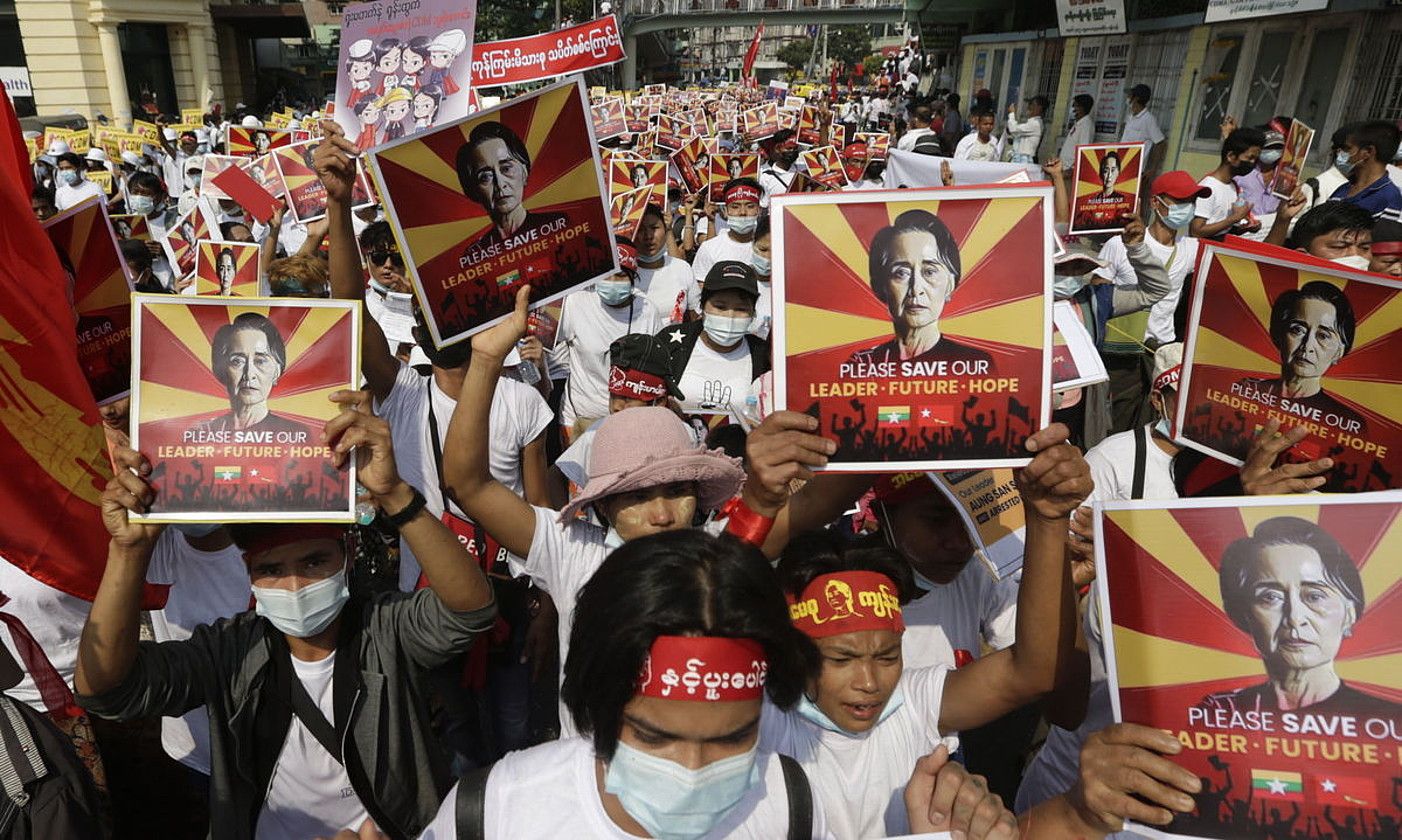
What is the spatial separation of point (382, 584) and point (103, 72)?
1269 inches

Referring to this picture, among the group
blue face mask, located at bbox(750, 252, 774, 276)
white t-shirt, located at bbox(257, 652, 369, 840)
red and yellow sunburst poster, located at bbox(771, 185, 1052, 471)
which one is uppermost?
red and yellow sunburst poster, located at bbox(771, 185, 1052, 471)

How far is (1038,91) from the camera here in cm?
2203

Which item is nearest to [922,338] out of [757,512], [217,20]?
[757,512]

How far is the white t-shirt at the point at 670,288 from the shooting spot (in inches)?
248

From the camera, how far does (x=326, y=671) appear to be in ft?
7.67

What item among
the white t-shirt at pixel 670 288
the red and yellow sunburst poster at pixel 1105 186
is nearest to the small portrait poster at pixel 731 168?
the white t-shirt at pixel 670 288

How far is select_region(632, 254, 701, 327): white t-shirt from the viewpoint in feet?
20.7

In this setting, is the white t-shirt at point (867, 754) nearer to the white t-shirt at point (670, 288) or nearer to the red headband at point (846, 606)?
the red headband at point (846, 606)

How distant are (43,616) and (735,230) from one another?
607 cm

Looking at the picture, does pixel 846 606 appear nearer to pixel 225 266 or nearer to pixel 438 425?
pixel 438 425

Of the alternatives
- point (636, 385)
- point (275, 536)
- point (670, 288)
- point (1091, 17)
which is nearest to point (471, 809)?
point (275, 536)

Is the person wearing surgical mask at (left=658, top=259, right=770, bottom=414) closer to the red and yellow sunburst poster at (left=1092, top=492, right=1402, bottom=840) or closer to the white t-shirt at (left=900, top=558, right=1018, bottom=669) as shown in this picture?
the white t-shirt at (left=900, top=558, right=1018, bottom=669)

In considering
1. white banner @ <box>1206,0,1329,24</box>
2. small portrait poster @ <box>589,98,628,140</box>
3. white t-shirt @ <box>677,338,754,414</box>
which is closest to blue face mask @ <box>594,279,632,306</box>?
white t-shirt @ <box>677,338,754,414</box>

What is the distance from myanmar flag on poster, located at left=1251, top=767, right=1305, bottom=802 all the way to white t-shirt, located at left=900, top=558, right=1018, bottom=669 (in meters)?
1.06
